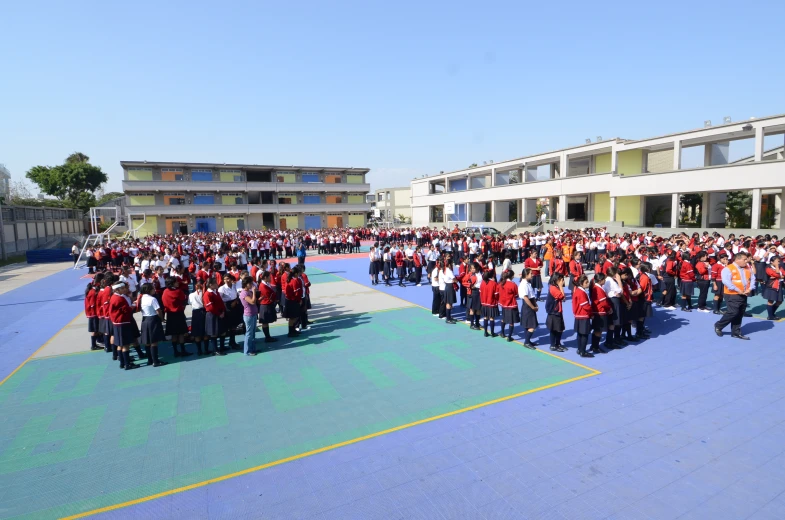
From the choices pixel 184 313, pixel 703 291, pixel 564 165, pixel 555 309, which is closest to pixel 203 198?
pixel 564 165

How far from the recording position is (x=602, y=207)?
3503cm

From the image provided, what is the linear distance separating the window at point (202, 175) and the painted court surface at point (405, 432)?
1833 inches

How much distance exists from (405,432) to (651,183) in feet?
97.4

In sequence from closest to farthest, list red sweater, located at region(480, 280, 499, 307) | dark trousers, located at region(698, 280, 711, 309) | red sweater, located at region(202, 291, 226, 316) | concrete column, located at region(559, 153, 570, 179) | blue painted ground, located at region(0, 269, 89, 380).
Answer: red sweater, located at region(202, 291, 226, 316)
red sweater, located at region(480, 280, 499, 307)
blue painted ground, located at region(0, 269, 89, 380)
dark trousers, located at region(698, 280, 711, 309)
concrete column, located at region(559, 153, 570, 179)

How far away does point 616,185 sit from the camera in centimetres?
3073

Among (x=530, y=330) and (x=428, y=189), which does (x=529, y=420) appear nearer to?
(x=530, y=330)

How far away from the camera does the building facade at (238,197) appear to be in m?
49.1

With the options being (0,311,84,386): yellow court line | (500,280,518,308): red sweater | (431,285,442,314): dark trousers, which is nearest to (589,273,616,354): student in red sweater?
(500,280,518,308): red sweater

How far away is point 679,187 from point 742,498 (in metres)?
28.0

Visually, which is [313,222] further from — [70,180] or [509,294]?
[509,294]

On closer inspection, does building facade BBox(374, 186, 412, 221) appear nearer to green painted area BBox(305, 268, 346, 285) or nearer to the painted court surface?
green painted area BBox(305, 268, 346, 285)

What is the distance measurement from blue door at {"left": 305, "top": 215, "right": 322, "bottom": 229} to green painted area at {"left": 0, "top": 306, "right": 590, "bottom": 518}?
49.1 metres

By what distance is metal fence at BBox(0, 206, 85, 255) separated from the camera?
3250 centimetres

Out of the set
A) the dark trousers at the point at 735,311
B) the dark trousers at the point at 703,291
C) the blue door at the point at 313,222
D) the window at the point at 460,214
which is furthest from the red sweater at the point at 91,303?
the blue door at the point at 313,222
